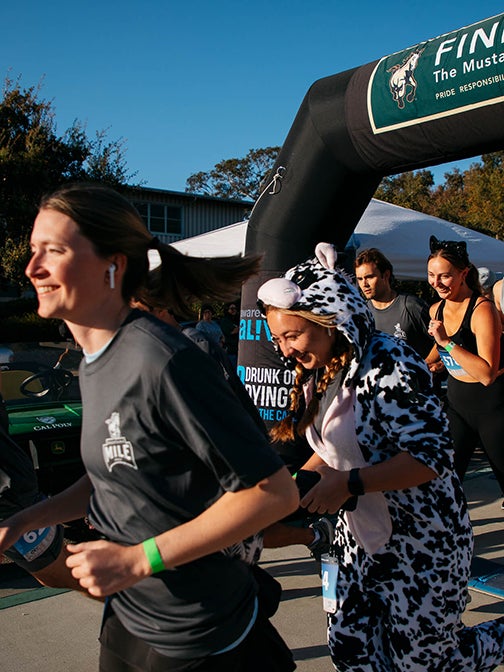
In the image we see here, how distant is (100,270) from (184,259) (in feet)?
0.95

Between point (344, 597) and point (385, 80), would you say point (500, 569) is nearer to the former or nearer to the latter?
point (344, 597)

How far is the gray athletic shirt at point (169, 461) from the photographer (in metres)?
1.42

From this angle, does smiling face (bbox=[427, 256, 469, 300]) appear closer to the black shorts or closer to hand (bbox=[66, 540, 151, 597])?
the black shorts

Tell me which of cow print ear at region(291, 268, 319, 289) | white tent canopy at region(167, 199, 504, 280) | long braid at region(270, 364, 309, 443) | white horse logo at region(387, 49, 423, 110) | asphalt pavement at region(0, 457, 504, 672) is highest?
white horse logo at region(387, 49, 423, 110)

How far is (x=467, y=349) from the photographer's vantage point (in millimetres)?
4031

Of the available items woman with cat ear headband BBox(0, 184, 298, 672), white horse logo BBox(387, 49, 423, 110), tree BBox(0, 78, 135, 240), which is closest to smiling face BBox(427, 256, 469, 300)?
white horse logo BBox(387, 49, 423, 110)

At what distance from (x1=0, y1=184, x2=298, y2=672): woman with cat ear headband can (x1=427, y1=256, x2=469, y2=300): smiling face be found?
259 cm

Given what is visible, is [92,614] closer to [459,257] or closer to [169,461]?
[169,461]

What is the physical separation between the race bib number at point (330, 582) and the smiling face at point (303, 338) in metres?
0.69

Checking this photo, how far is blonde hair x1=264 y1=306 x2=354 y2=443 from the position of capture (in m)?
2.20

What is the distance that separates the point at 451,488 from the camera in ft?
7.25

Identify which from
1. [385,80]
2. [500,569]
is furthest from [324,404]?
[385,80]

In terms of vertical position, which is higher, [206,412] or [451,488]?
[206,412]

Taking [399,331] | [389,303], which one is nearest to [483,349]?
[399,331]
